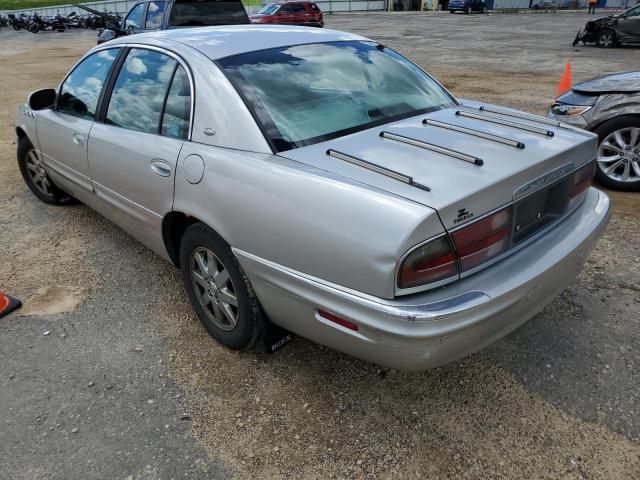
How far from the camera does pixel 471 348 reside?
213cm

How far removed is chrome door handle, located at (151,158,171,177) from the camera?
110 inches

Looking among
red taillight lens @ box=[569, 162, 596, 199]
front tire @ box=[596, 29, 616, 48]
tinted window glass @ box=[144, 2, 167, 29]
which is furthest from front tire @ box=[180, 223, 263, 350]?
front tire @ box=[596, 29, 616, 48]

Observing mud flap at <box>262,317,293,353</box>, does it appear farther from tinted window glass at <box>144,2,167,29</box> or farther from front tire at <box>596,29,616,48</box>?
front tire at <box>596,29,616,48</box>

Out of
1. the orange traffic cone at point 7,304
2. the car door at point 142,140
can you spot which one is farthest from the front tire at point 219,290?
the orange traffic cone at point 7,304

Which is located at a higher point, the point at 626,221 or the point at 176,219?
the point at 176,219

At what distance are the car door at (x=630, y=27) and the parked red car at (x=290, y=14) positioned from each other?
1300cm

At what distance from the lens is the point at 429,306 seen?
6.44 feet

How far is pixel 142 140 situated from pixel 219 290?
100 cm

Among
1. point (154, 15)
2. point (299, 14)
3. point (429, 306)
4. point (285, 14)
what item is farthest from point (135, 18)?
point (299, 14)

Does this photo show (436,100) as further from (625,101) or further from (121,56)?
(625,101)

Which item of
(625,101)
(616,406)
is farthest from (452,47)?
(616,406)

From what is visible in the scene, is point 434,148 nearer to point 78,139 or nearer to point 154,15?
point 78,139

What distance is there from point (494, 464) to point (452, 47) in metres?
18.3

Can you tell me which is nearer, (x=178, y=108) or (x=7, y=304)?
(x=178, y=108)
